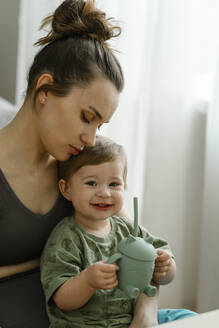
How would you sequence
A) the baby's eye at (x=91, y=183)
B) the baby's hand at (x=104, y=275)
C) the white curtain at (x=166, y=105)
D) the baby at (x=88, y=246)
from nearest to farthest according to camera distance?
1. the baby's hand at (x=104, y=275)
2. the baby at (x=88, y=246)
3. the baby's eye at (x=91, y=183)
4. the white curtain at (x=166, y=105)

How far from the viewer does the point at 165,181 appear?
207 cm

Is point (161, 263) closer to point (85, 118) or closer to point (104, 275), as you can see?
point (104, 275)

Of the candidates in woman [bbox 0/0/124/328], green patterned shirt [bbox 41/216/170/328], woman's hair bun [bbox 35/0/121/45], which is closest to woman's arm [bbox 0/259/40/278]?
woman [bbox 0/0/124/328]

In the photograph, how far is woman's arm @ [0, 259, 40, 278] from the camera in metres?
1.19

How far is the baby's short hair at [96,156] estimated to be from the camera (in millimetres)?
1141

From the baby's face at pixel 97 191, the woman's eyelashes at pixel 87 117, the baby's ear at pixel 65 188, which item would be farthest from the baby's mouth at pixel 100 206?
the woman's eyelashes at pixel 87 117

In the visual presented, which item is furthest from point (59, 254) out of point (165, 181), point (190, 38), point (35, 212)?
point (190, 38)

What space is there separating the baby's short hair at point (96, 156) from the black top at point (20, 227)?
0.13 metres

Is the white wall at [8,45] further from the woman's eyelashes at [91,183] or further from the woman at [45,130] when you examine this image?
the woman's eyelashes at [91,183]

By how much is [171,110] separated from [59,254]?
3.75 ft

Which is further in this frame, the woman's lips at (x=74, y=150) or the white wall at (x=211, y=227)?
the white wall at (x=211, y=227)

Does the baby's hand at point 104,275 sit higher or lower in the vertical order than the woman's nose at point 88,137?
lower

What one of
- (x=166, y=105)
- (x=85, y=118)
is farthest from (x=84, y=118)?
(x=166, y=105)

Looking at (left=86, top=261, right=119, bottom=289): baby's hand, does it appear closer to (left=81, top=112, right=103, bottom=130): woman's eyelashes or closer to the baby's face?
the baby's face
